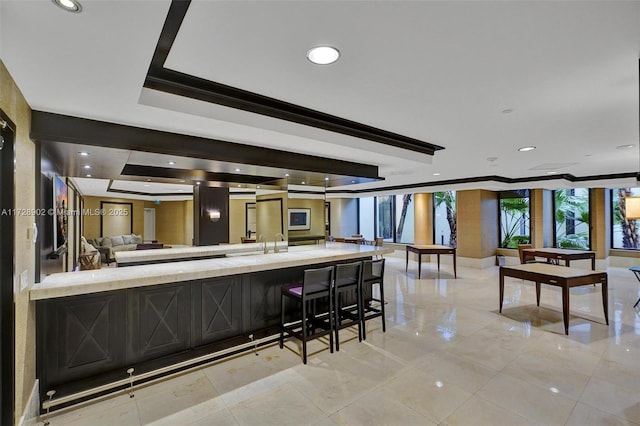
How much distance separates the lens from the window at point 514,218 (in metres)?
8.48

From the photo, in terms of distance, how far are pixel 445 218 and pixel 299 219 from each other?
614 centimetres

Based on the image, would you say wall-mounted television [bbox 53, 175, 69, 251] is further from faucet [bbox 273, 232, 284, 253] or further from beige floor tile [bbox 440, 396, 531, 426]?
beige floor tile [bbox 440, 396, 531, 426]

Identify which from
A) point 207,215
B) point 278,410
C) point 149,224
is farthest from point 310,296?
point 149,224

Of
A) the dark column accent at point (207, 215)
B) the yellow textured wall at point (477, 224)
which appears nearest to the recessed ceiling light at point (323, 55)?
the dark column accent at point (207, 215)

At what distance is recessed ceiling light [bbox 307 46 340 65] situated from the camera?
1.69 metres

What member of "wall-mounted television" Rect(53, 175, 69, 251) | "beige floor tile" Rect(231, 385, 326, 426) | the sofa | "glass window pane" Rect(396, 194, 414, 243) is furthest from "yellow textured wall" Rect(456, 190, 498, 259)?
the sofa

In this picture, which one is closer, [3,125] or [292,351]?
[3,125]

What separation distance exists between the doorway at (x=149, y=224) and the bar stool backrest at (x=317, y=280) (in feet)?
37.2

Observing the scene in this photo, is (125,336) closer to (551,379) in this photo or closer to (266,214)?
(266,214)

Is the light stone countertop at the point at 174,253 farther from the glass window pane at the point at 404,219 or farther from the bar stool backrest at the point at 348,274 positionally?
the glass window pane at the point at 404,219

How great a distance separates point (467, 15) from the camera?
1399 millimetres

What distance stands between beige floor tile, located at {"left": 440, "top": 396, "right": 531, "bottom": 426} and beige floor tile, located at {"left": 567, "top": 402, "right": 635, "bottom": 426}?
0.36m

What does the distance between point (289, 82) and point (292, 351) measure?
8.79ft

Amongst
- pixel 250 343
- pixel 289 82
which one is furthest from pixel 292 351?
pixel 289 82
